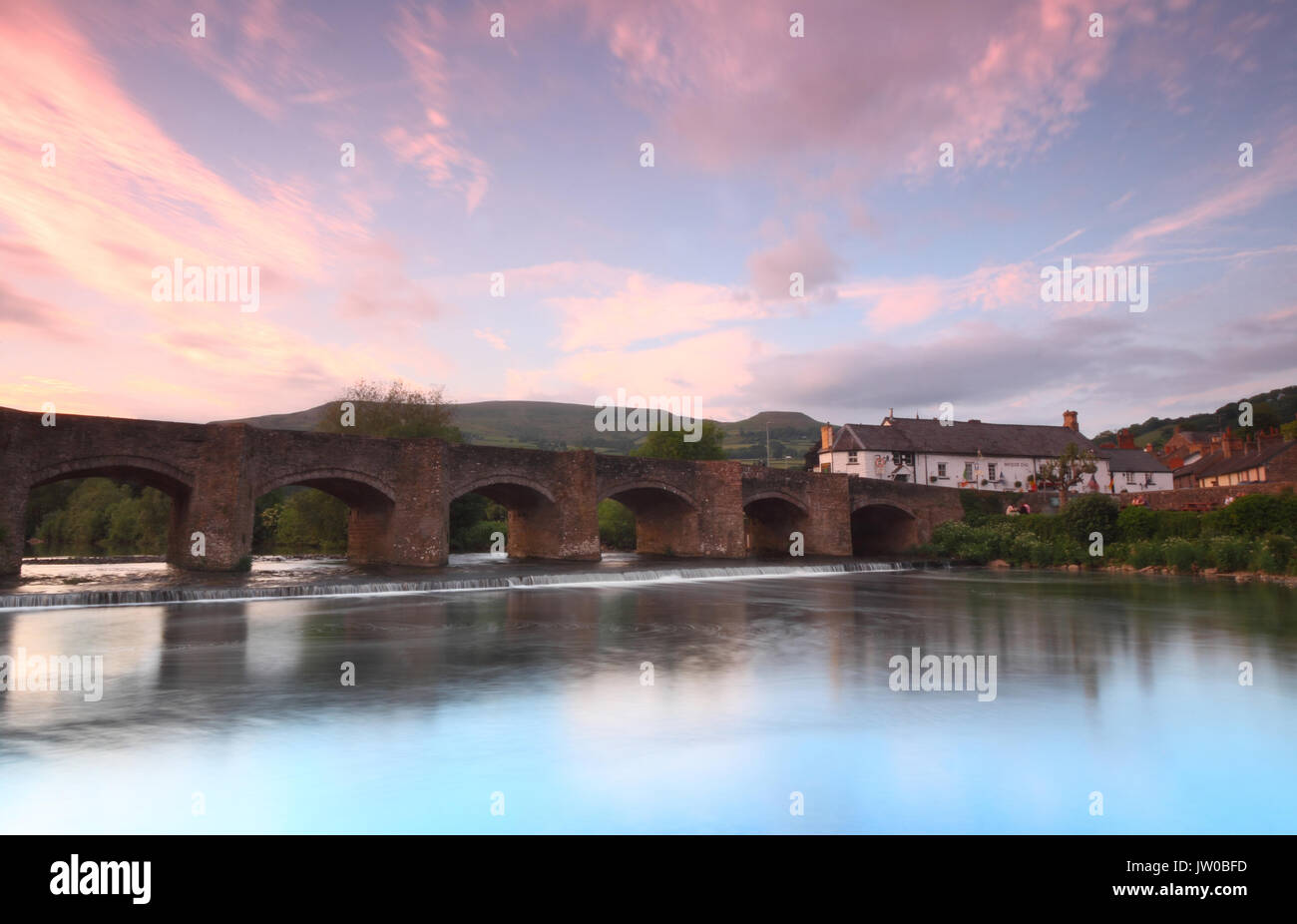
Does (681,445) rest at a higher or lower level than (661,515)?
higher

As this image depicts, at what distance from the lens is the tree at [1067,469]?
40.8m

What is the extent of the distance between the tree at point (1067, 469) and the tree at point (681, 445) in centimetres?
2415

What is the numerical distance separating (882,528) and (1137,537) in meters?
14.9

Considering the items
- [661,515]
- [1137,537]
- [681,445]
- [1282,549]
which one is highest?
[681,445]

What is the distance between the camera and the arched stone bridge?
808 inches

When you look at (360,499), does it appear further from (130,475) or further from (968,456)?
(968,456)

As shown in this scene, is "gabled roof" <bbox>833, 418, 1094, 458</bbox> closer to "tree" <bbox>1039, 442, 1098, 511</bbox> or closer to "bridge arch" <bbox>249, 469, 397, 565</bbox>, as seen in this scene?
"tree" <bbox>1039, 442, 1098, 511</bbox>

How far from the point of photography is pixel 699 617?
1594 centimetres

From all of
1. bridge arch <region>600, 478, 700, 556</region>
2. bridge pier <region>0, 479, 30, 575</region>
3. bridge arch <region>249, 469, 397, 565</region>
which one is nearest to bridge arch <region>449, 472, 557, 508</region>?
bridge arch <region>249, 469, 397, 565</region>

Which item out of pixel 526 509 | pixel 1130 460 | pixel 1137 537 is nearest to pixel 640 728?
pixel 526 509

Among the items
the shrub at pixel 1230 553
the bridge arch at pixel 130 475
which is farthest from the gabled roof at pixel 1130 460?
the bridge arch at pixel 130 475

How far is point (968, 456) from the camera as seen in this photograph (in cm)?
5597
